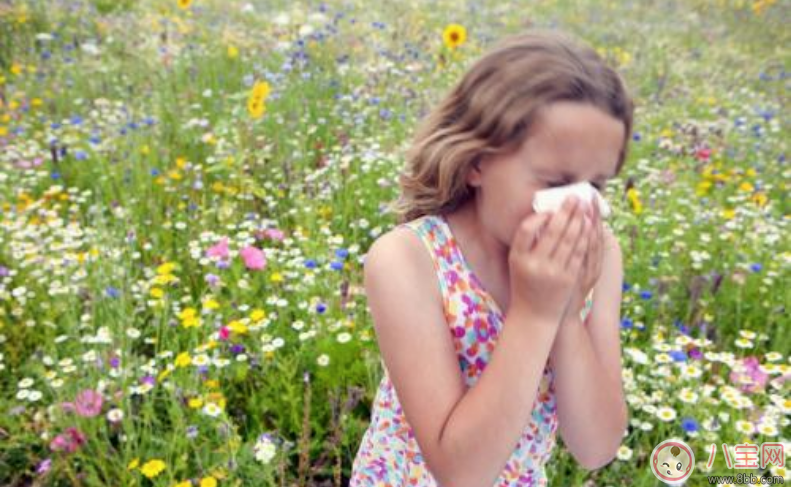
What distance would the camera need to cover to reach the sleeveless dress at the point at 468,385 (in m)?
1.18

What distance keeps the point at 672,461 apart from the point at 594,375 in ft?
2.29

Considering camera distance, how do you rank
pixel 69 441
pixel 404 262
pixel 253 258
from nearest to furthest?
pixel 404 262 < pixel 69 441 < pixel 253 258

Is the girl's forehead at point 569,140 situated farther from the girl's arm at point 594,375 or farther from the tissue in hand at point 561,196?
the girl's arm at point 594,375

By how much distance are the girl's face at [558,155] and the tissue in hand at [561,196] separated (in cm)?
2

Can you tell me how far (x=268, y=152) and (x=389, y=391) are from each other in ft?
6.59

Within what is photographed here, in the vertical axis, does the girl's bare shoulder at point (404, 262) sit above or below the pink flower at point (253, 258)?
above

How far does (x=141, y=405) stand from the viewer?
1.84m

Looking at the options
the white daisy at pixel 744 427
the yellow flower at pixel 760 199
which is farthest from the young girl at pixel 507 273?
the yellow flower at pixel 760 199

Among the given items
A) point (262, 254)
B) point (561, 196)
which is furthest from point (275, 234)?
point (561, 196)

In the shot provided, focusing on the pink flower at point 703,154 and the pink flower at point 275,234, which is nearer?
the pink flower at point 275,234

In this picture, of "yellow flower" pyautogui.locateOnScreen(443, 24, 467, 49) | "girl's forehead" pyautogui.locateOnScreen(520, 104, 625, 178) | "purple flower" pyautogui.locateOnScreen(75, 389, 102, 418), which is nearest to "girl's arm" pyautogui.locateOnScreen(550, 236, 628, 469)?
"girl's forehead" pyautogui.locateOnScreen(520, 104, 625, 178)

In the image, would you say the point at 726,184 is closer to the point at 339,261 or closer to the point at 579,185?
the point at 339,261

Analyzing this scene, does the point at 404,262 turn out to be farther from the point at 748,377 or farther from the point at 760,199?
the point at 760,199

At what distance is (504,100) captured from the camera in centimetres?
108
